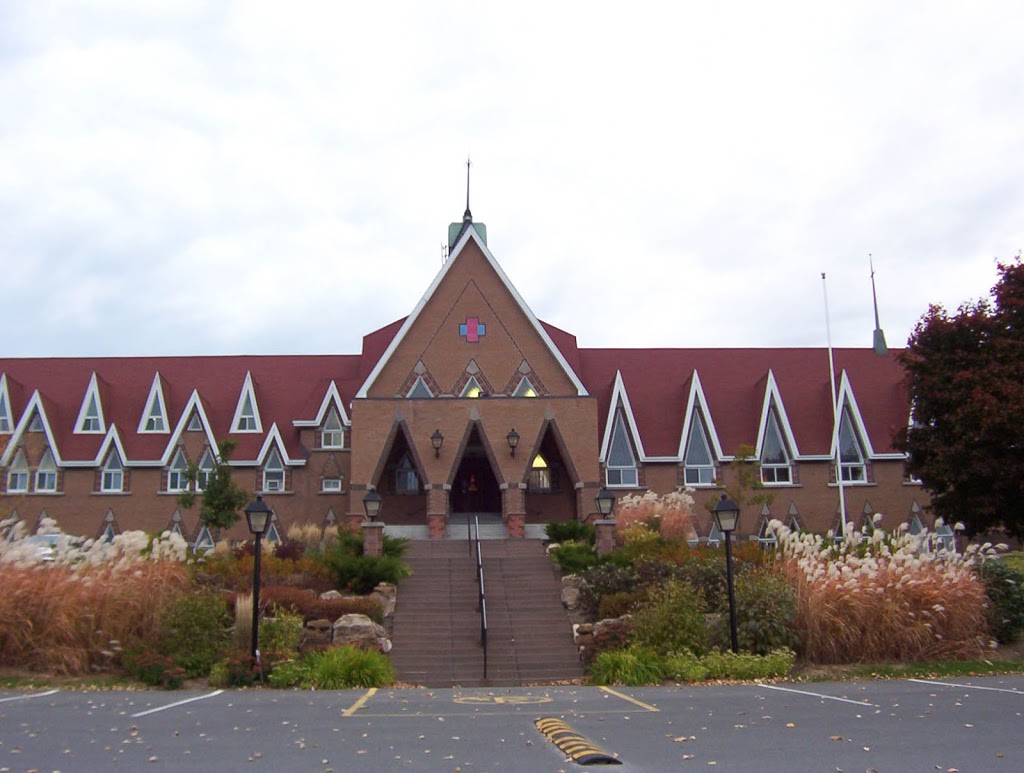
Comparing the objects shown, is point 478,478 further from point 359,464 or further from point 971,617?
point 971,617

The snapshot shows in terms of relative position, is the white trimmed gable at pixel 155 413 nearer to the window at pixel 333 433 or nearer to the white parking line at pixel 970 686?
the window at pixel 333 433

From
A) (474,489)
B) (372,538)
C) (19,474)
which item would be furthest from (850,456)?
(19,474)

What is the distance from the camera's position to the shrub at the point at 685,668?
16.3 metres

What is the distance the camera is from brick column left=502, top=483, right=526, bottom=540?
3180 cm

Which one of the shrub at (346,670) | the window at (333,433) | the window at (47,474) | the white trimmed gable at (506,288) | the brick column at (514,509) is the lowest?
the shrub at (346,670)

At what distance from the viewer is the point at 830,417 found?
37.9m

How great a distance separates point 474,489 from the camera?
1474 inches

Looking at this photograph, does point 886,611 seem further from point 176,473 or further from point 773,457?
point 176,473

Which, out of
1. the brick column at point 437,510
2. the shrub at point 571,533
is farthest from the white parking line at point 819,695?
the brick column at point 437,510

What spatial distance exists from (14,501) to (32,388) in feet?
18.1

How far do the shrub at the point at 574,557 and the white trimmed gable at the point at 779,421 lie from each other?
13.7 metres

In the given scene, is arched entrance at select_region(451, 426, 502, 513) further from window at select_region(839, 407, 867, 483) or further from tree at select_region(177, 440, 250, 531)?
window at select_region(839, 407, 867, 483)

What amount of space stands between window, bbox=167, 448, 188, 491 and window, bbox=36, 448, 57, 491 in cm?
435

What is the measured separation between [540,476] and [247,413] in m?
12.3
